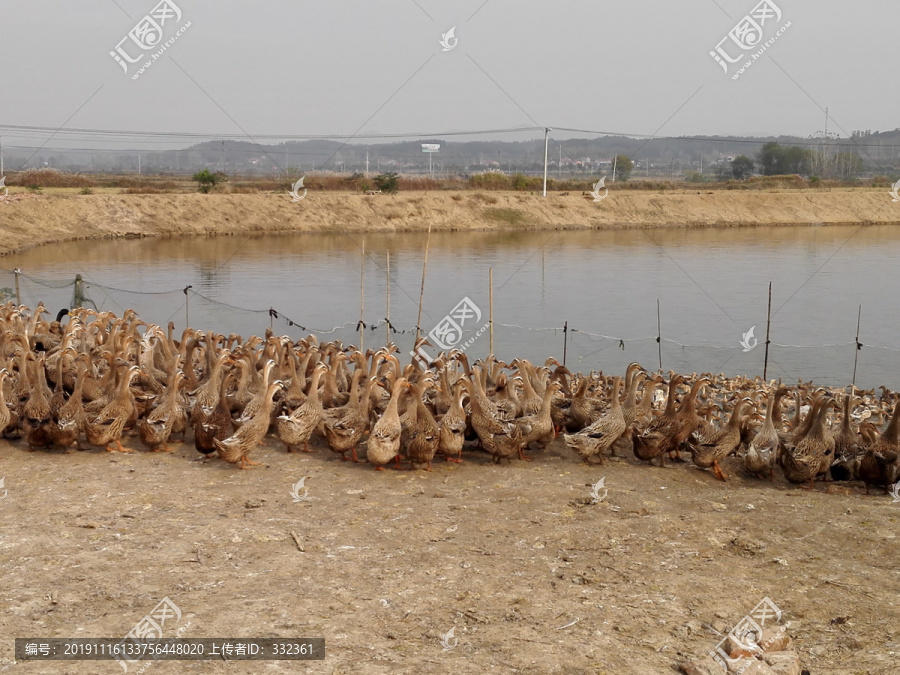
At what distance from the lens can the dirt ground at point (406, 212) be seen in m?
47.3

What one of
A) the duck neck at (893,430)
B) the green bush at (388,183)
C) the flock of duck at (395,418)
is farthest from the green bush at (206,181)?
the duck neck at (893,430)

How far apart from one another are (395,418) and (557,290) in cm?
2237

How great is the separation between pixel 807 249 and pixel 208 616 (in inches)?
1821

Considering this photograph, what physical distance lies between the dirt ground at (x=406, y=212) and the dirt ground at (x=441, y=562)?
3572cm

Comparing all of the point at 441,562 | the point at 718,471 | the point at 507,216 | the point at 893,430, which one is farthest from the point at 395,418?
the point at 507,216

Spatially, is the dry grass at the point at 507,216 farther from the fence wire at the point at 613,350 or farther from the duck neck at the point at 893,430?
the duck neck at the point at 893,430

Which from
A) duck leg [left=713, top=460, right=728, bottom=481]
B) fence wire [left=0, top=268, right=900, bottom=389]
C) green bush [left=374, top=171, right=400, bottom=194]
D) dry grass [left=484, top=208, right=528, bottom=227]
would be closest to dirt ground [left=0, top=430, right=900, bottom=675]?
duck leg [left=713, top=460, right=728, bottom=481]

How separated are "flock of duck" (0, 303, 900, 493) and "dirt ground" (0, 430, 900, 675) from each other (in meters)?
0.34

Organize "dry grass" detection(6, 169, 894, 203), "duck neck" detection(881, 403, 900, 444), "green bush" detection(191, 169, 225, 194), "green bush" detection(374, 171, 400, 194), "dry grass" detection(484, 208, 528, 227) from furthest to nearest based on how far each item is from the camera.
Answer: "green bush" detection(374, 171, 400, 194) → "dry grass" detection(6, 169, 894, 203) → "dry grass" detection(484, 208, 528, 227) → "green bush" detection(191, 169, 225, 194) → "duck neck" detection(881, 403, 900, 444)

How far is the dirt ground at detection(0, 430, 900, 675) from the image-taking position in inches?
222

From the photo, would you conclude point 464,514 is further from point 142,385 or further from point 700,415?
point 142,385

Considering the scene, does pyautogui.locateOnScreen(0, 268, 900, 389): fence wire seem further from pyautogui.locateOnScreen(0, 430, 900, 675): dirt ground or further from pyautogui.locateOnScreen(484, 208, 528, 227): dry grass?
pyautogui.locateOnScreen(484, 208, 528, 227): dry grass

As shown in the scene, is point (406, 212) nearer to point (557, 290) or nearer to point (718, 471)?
point (557, 290)

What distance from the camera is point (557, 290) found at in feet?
102
